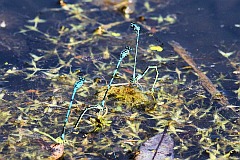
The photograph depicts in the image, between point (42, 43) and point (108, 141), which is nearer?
point (108, 141)

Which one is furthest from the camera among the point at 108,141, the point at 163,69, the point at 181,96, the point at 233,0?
the point at 233,0

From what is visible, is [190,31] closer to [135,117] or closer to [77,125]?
[135,117]

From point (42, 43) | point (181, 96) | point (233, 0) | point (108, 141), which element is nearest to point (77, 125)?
point (108, 141)

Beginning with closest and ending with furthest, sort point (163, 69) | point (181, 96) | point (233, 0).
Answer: point (181, 96)
point (163, 69)
point (233, 0)

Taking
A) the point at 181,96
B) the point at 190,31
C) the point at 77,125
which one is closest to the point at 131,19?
the point at 190,31

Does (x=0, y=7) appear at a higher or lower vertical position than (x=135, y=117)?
higher

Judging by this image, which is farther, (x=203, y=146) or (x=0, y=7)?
(x=0, y=7)
